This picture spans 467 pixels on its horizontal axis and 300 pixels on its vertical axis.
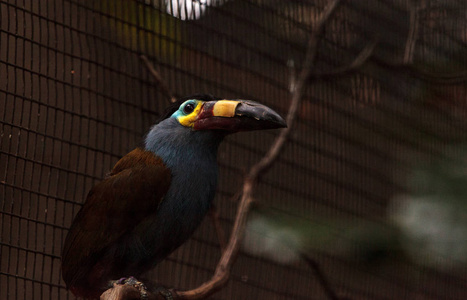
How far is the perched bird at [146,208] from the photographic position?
99.3 inches

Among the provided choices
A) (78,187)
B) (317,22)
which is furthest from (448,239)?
(78,187)

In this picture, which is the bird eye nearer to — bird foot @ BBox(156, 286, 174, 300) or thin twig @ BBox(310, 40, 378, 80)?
bird foot @ BBox(156, 286, 174, 300)

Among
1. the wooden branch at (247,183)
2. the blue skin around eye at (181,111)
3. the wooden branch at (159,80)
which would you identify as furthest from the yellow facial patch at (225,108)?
the wooden branch at (159,80)

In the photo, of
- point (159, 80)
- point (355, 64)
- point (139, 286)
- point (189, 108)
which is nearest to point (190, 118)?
point (189, 108)

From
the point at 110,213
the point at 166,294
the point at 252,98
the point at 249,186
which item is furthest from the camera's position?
the point at 252,98

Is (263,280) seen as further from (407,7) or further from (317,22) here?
(407,7)

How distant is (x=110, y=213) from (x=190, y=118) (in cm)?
43

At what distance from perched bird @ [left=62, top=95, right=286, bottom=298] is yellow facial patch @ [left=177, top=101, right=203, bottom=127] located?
0.04 feet

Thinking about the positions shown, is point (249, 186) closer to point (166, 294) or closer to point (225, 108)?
point (225, 108)

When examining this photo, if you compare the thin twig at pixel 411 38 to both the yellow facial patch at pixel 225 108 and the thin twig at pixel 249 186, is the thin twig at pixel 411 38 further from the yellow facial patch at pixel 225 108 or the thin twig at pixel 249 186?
the yellow facial patch at pixel 225 108

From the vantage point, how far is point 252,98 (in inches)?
147

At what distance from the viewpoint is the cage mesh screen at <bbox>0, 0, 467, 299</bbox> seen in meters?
3.01

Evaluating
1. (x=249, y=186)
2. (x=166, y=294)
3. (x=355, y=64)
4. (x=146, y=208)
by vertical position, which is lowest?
(x=166, y=294)

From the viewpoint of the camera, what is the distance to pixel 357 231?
13.1ft
